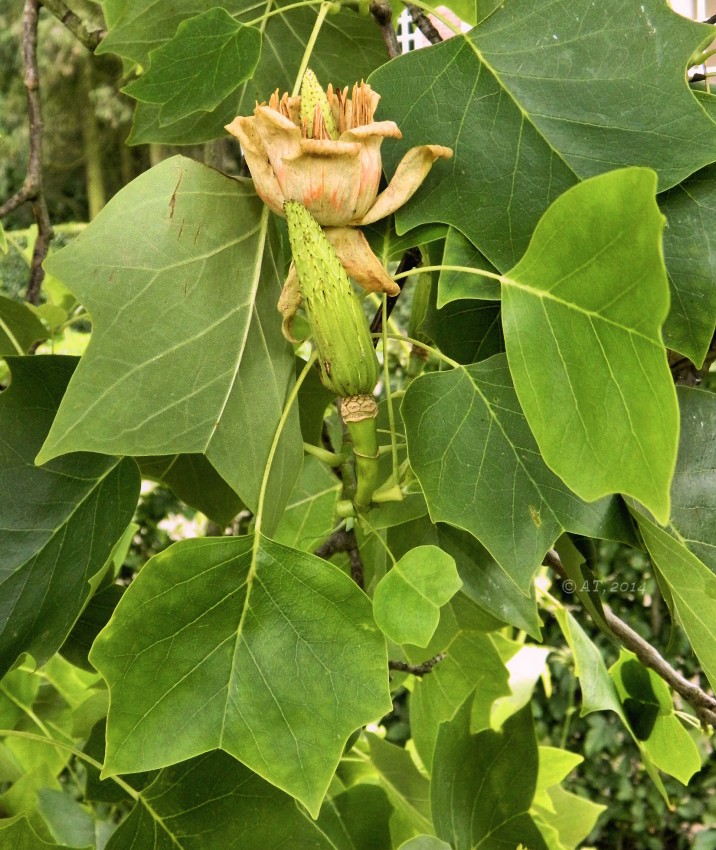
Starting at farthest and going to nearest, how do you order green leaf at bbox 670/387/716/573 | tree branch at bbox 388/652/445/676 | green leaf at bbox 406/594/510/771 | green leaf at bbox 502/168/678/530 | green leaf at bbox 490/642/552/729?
green leaf at bbox 490/642/552/729 < green leaf at bbox 406/594/510/771 < tree branch at bbox 388/652/445/676 < green leaf at bbox 670/387/716/573 < green leaf at bbox 502/168/678/530

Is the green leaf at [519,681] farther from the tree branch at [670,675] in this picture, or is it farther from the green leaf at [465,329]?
the green leaf at [465,329]

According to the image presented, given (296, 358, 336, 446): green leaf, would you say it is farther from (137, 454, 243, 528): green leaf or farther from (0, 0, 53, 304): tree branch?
(0, 0, 53, 304): tree branch

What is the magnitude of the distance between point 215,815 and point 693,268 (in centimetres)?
33

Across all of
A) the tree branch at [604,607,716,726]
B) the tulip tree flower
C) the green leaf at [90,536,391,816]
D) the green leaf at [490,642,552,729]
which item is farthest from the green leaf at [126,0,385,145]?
the green leaf at [490,642,552,729]

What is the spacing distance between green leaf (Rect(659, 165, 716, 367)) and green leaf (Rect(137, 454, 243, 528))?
0.24 metres

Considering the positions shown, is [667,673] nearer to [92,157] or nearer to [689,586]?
[689,586]

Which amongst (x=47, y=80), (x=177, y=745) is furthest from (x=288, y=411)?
(x=47, y=80)

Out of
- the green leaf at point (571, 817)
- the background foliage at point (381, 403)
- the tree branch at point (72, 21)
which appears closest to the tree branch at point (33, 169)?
the tree branch at point (72, 21)

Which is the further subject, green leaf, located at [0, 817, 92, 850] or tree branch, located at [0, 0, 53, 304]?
tree branch, located at [0, 0, 53, 304]

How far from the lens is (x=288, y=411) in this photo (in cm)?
36

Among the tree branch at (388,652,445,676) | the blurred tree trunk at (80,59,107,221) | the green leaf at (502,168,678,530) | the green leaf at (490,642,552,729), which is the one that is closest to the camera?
the green leaf at (502,168,678,530)

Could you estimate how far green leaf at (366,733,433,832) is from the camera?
592 mm

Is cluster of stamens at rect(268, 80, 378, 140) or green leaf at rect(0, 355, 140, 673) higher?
cluster of stamens at rect(268, 80, 378, 140)

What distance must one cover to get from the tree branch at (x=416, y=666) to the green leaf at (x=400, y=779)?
9 cm
